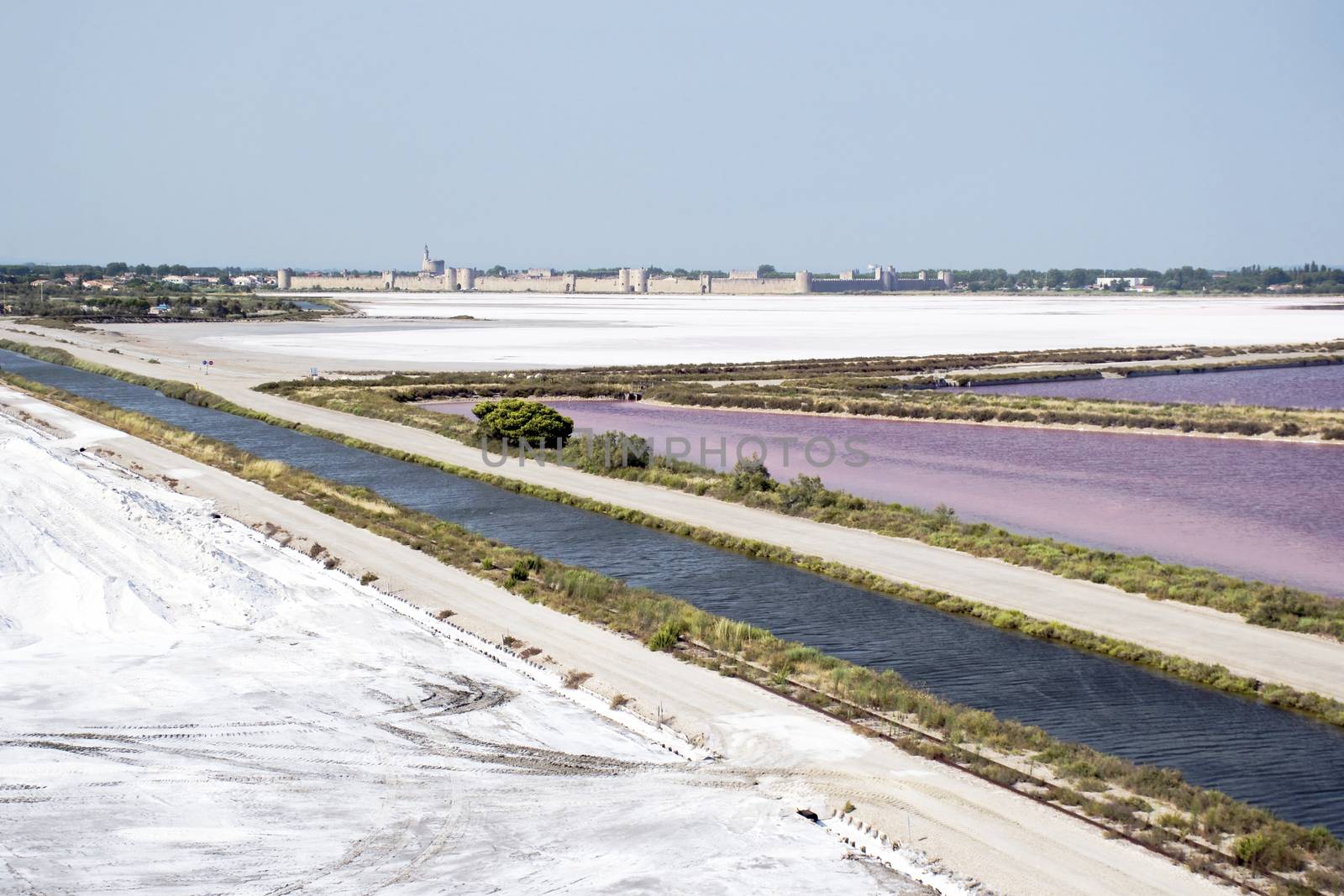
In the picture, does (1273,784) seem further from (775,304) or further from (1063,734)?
(775,304)

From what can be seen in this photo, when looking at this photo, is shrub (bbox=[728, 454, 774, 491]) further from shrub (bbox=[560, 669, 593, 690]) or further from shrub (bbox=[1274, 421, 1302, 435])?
shrub (bbox=[1274, 421, 1302, 435])

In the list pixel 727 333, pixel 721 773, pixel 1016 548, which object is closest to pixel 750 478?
pixel 1016 548

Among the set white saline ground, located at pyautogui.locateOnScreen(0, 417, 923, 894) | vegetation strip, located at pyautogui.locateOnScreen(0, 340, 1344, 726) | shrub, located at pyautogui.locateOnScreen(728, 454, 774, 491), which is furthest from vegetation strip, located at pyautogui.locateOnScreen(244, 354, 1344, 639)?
white saline ground, located at pyautogui.locateOnScreen(0, 417, 923, 894)

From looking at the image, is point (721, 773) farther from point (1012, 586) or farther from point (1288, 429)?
point (1288, 429)

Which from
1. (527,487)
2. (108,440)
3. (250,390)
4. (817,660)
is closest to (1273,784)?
Result: (817,660)

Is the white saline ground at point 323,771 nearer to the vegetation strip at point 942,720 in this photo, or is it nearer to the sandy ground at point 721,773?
the sandy ground at point 721,773
